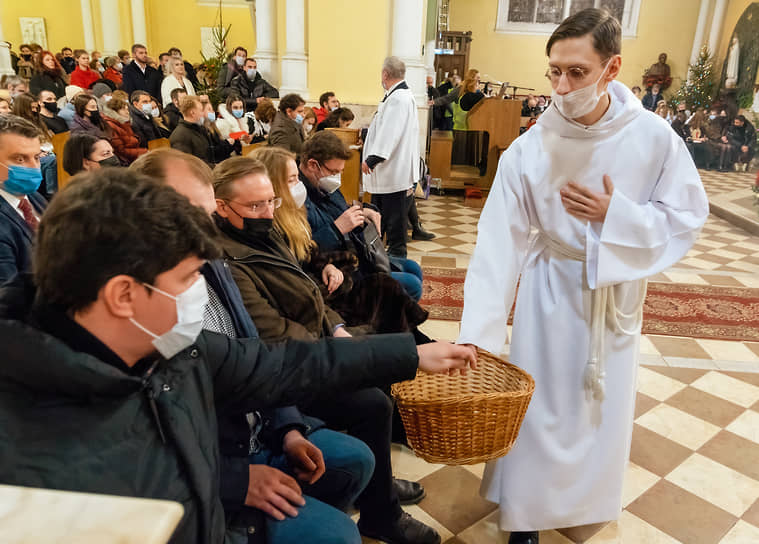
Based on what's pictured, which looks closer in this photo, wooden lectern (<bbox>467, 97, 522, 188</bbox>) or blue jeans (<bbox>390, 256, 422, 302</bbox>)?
blue jeans (<bbox>390, 256, 422, 302</bbox>)

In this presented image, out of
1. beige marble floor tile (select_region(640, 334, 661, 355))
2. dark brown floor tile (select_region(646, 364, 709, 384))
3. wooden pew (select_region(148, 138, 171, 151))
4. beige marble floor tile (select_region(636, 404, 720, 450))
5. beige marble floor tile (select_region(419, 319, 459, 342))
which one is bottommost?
beige marble floor tile (select_region(640, 334, 661, 355))

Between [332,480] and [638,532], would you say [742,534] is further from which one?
[332,480]

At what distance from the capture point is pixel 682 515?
2348 millimetres

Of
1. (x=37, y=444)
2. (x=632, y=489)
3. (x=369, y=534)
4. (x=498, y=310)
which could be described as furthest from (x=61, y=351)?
(x=632, y=489)

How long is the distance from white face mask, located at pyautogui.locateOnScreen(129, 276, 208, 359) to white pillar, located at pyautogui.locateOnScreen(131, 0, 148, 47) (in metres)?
16.8

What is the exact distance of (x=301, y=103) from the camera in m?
6.17

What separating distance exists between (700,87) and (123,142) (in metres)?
16.6

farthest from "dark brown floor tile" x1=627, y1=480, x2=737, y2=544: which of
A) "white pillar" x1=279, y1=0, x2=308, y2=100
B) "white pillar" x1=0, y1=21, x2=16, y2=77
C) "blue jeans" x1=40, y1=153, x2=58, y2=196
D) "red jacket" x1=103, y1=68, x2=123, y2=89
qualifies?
"white pillar" x1=0, y1=21, x2=16, y2=77

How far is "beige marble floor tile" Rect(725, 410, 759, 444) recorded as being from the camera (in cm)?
293

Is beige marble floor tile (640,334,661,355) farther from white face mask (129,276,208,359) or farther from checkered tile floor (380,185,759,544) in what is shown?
white face mask (129,276,208,359)

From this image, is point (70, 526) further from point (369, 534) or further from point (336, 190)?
point (336, 190)

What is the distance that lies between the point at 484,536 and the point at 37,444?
5.83ft

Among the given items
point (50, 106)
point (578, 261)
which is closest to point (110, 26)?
point (50, 106)

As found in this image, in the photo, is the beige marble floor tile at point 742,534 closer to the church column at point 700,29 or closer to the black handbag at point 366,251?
the black handbag at point 366,251
